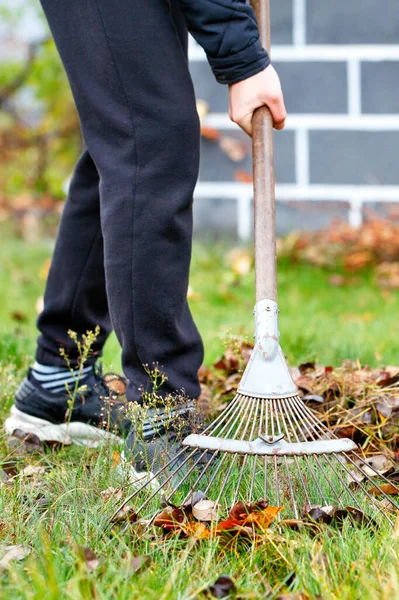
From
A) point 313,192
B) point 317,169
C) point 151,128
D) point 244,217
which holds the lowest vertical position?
point 151,128

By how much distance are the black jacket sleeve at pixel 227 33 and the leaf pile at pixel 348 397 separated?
2.24 ft

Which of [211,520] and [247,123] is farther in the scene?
[247,123]

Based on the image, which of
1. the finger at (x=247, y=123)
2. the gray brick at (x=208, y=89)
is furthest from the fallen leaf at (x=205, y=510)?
the gray brick at (x=208, y=89)

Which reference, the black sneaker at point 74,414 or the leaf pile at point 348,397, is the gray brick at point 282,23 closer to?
the leaf pile at point 348,397

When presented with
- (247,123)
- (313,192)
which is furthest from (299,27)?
(247,123)

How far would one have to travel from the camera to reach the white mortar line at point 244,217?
4.73 m

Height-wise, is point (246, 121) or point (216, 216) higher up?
point (216, 216)

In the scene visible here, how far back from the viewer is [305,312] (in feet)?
11.5

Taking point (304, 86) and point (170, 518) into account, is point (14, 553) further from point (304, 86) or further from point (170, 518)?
point (304, 86)

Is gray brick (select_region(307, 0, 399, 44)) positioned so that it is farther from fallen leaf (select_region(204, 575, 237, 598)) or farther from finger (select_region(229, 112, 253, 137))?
fallen leaf (select_region(204, 575, 237, 598))

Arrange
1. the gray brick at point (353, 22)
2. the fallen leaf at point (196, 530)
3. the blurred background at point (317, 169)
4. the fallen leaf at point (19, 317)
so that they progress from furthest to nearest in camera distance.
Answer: the gray brick at point (353, 22) → the blurred background at point (317, 169) → the fallen leaf at point (19, 317) → the fallen leaf at point (196, 530)

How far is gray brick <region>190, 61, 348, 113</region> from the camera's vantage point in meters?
4.54

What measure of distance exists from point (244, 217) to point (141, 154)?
10.3 feet

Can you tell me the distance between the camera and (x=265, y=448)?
149cm
